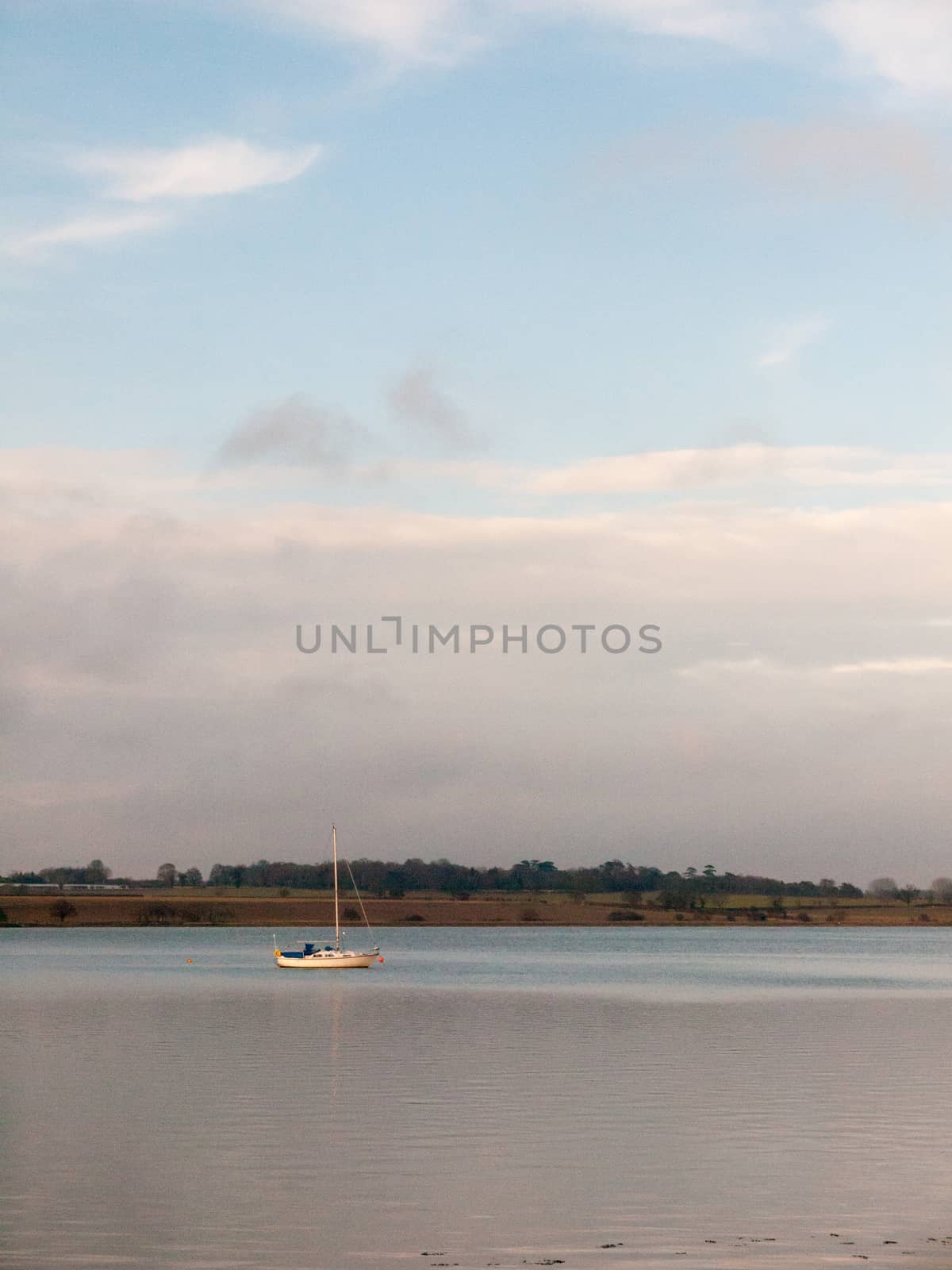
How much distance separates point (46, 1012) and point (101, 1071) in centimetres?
3102

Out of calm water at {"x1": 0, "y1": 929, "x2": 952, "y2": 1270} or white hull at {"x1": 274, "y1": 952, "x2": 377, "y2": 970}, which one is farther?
white hull at {"x1": 274, "y1": 952, "x2": 377, "y2": 970}

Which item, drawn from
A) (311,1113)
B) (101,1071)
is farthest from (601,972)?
(311,1113)

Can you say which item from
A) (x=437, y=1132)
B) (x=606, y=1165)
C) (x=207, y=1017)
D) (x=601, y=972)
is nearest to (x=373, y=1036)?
(x=207, y=1017)

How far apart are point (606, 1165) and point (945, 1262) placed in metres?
9.92

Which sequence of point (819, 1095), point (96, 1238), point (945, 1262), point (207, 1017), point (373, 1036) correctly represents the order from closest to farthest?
point (945, 1262)
point (96, 1238)
point (819, 1095)
point (373, 1036)
point (207, 1017)

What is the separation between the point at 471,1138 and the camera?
114 feet

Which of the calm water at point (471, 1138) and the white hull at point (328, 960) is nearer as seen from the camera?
the calm water at point (471, 1138)

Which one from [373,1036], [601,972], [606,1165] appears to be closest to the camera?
[606,1165]

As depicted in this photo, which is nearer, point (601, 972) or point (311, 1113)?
point (311, 1113)

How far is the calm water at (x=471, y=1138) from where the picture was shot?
24109mm

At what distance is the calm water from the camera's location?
24.1 metres

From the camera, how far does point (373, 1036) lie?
64.2m

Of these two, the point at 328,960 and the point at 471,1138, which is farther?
the point at 328,960

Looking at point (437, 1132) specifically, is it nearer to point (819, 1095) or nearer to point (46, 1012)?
point (819, 1095)
